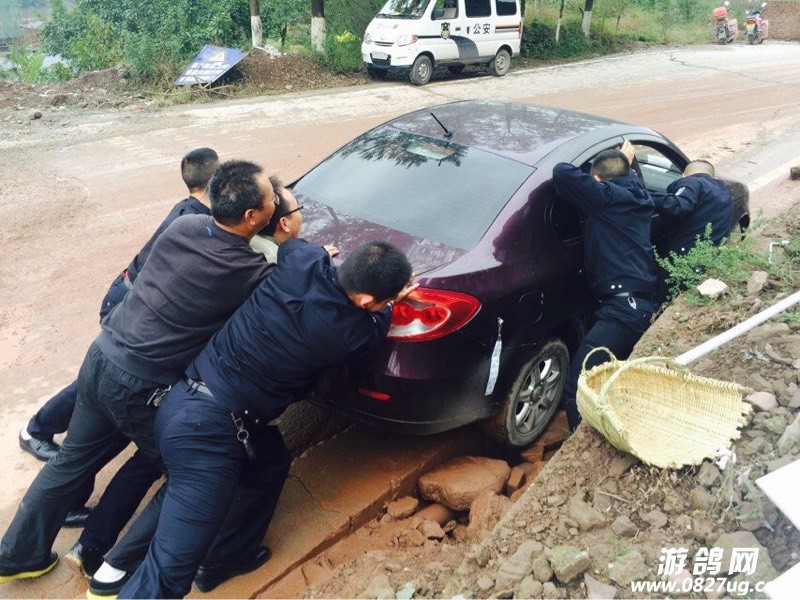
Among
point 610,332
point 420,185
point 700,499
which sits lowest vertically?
point 700,499

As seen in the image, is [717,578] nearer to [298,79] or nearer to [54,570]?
[54,570]

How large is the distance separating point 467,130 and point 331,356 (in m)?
2.08

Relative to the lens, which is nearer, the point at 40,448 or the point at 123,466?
the point at 123,466

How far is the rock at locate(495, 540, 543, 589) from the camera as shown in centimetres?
260

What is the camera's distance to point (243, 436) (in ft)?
9.28

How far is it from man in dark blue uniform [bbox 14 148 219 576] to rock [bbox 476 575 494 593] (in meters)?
1.61

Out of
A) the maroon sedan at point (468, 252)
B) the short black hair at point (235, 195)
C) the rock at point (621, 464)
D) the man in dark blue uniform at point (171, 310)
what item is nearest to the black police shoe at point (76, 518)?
the man in dark blue uniform at point (171, 310)

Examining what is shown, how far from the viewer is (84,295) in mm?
5539

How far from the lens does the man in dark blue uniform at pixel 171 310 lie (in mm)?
2863

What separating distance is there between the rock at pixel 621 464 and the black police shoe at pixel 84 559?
231cm

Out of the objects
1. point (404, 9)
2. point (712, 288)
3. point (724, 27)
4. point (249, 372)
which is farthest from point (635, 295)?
point (724, 27)

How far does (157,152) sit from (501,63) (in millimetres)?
9874

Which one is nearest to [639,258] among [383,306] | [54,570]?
[383,306]

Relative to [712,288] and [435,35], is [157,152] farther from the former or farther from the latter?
[435,35]
